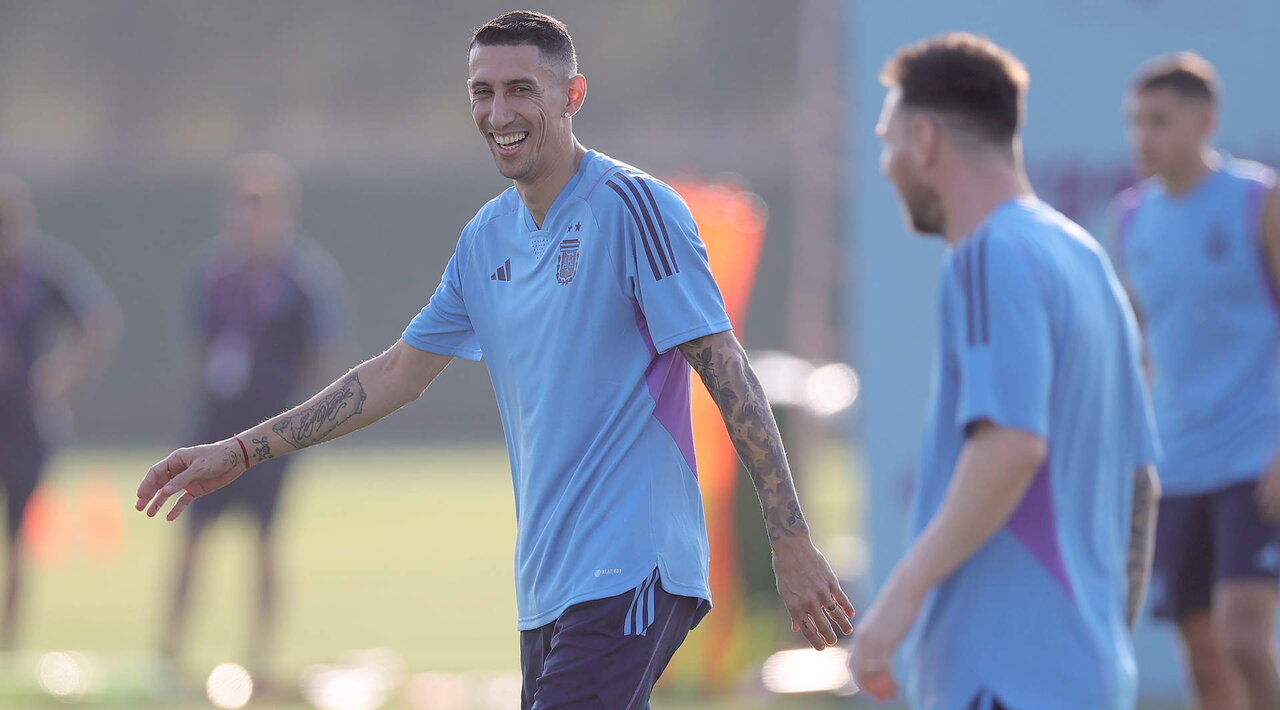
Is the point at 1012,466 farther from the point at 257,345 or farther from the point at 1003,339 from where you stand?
the point at 257,345

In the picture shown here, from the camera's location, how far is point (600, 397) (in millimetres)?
4191

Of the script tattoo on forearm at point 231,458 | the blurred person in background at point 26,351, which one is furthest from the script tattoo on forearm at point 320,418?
the blurred person in background at point 26,351

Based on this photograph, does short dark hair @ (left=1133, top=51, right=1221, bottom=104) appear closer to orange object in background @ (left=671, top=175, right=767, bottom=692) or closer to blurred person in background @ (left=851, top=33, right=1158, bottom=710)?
orange object in background @ (left=671, top=175, right=767, bottom=692)

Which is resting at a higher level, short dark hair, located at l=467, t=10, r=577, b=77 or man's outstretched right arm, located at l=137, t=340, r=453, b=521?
short dark hair, located at l=467, t=10, r=577, b=77

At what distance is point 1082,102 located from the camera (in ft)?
28.1

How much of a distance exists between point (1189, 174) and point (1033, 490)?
3.54 meters

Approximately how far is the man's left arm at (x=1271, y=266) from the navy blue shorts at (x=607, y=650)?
289cm

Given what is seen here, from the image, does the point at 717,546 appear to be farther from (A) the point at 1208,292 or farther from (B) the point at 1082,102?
(A) the point at 1208,292

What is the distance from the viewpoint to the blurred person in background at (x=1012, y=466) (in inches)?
131

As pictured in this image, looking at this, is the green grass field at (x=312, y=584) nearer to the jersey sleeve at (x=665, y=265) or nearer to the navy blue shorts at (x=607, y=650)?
the navy blue shorts at (x=607, y=650)

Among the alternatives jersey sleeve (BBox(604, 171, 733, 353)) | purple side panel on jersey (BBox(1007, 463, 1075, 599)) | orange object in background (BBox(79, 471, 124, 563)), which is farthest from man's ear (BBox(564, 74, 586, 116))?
orange object in background (BBox(79, 471, 124, 563))

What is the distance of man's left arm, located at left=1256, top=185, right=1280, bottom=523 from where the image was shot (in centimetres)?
627

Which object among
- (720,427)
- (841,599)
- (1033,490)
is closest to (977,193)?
(1033,490)

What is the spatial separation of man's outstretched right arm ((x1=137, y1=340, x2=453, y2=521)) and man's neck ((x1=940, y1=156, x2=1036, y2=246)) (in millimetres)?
1555
